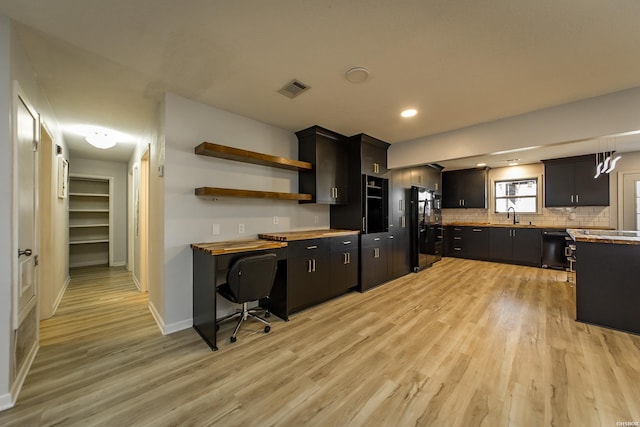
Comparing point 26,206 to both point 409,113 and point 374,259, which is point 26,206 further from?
point 374,259

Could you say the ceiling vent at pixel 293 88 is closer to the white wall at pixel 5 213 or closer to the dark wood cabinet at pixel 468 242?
the white wall at pixel 5 213

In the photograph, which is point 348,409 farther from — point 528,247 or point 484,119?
point 528,247

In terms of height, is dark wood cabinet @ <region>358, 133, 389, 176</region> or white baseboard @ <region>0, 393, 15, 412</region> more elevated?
dark wood cabinet @ <region>358, 133, 389, 176</region>

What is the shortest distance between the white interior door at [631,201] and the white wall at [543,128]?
12.4 feet

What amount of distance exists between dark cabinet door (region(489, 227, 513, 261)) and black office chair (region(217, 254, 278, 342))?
228 inches

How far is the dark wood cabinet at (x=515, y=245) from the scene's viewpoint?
17.9ft

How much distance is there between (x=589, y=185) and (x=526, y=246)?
163 cm

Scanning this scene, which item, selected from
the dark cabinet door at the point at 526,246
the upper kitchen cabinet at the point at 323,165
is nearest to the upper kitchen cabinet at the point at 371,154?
the upper kitchen cabinet at the point at 323,165

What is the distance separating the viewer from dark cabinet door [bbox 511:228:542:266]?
5430 mm

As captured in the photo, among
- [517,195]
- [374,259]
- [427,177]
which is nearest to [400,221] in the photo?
[374,259]

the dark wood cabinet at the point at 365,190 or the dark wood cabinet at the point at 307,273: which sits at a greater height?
the dark wood cabinet at the point at 365,190

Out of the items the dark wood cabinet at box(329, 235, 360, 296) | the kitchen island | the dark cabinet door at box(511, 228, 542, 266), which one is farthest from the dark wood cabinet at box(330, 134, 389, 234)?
the dark cabinet door at box(511, 228, 542, 266)

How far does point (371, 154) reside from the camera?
4.07 m

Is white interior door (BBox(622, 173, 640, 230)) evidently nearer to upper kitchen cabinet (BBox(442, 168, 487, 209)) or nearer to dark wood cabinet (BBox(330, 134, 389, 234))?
upper kitchen cabinet (BBox(442, 168, 487, 209))
